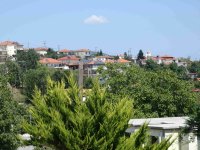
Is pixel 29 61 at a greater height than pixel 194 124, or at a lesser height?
lesser

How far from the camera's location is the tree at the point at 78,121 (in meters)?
10.6

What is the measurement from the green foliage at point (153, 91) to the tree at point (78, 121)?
22.3 m

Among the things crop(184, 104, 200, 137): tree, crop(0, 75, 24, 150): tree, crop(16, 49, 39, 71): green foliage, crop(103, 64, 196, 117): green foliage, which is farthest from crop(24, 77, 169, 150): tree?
crop(16, 49, 39, 71): green foliage

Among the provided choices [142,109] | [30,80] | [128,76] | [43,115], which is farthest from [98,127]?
[30,80]

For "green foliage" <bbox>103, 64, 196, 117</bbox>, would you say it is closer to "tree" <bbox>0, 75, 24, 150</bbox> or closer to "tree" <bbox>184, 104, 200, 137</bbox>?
"tree" <bbox>0, 75, 24, 150</bbox>

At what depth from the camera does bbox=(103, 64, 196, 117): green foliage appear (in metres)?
35.4

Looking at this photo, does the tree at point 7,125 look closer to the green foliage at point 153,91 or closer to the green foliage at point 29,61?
the green foliage at point 153,91

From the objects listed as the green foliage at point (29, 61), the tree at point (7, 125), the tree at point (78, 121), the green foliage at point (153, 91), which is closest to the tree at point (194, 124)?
the tree at point (78, 121)

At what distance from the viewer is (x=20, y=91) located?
86.2 metres

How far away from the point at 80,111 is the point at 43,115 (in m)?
0.94

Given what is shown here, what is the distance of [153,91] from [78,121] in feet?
85.3

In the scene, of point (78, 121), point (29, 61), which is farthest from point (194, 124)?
point (29, 61)

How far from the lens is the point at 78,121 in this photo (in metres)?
10.8

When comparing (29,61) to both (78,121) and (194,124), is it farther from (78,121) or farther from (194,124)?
(78,121)
